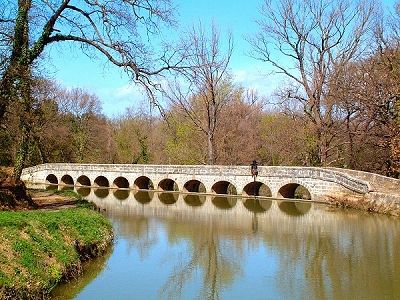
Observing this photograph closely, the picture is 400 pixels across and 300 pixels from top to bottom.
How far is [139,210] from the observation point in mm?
21953

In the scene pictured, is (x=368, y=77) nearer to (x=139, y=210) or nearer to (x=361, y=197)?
(x=361, y=197)

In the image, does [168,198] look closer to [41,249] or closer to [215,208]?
[215,208]

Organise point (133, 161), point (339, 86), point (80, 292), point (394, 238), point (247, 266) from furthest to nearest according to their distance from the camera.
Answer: point (133, 161)
point (339, 86)
point (394, 238)
point (247, 266)
point (80, 292)

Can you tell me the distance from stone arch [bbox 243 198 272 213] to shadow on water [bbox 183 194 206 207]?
2387mm

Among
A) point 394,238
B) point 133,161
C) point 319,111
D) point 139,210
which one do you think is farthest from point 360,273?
point 133,161

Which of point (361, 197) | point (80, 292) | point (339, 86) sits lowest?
point (80, 292)

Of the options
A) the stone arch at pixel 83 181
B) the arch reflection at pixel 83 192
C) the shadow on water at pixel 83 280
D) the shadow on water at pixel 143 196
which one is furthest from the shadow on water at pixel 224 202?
the stone arch at pixel 83 181

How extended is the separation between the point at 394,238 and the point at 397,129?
31.7 ft

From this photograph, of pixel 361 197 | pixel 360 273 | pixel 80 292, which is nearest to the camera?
pixel 80 292

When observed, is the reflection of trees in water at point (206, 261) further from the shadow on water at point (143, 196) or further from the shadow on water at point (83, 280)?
the shadow on water at point (143, 196)

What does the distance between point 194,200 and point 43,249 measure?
1709 centimetres

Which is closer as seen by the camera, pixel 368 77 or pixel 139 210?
pixel 139 210

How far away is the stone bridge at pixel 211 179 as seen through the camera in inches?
890

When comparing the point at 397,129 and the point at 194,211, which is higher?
the point at 397,129
